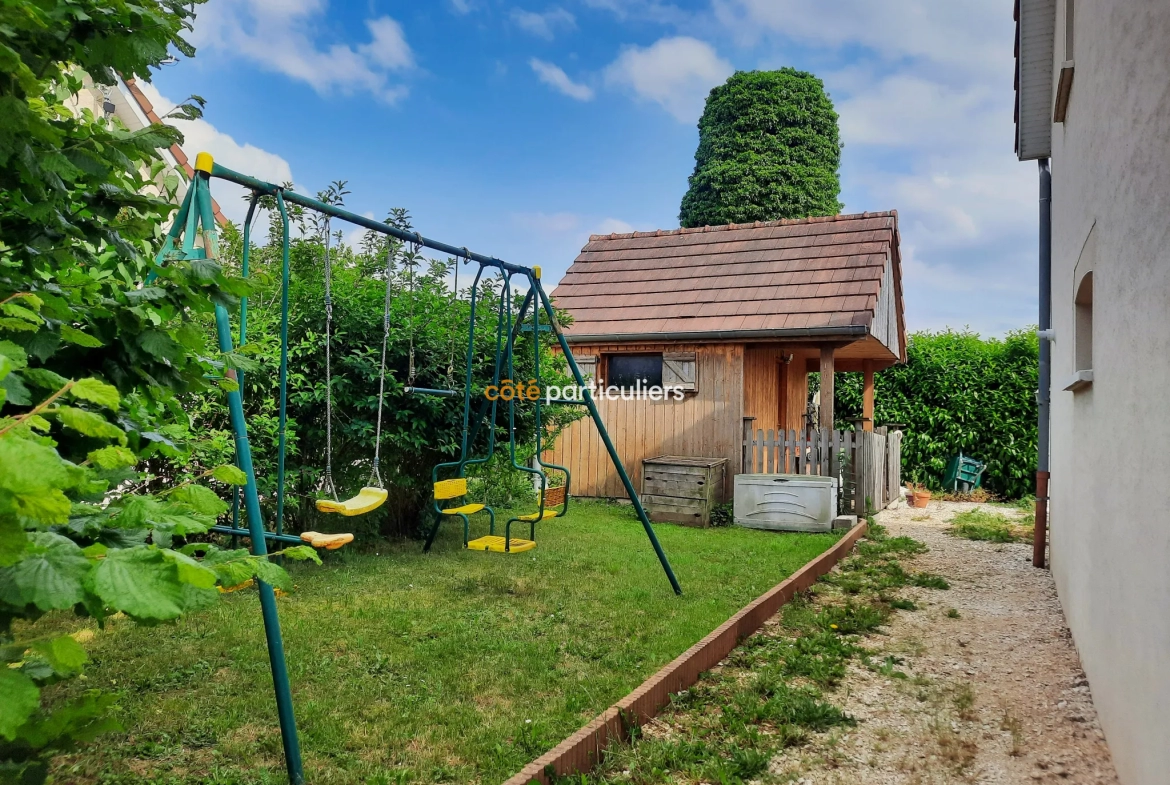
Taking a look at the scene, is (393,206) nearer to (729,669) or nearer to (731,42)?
(729,669)

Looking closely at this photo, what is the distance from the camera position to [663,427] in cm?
1128

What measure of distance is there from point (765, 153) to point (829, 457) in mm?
17059

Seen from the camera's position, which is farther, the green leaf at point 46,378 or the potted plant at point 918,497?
the potted plant at point 918,497

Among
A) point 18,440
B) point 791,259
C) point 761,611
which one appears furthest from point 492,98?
point 18,440

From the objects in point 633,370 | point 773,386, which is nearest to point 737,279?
point 773,386

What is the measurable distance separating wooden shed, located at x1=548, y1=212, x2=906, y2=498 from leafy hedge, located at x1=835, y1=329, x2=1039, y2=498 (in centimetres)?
139

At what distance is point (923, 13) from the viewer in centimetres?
1271

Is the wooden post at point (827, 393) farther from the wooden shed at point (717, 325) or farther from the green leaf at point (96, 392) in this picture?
the green leaf at point (96, 392)

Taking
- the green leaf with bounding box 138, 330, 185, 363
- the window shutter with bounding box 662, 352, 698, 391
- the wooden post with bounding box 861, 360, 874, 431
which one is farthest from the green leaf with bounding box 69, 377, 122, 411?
the wooden post with bounding box 861, 360, 874, 431

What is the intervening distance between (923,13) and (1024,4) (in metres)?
6.47

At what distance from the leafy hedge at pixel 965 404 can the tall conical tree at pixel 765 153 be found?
10.3 meters

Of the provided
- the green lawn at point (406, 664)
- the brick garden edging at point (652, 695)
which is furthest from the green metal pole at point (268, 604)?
the brick garden edging at point (652, 695)

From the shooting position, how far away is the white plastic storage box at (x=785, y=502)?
9.28m

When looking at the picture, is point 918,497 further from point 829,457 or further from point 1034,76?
point 1034,76
